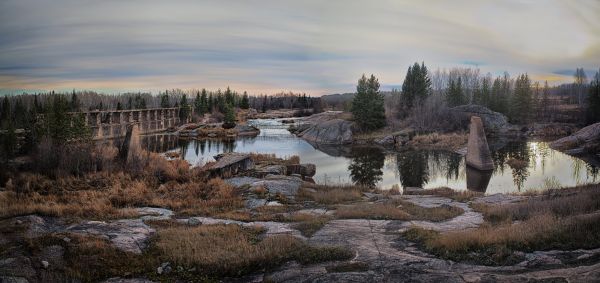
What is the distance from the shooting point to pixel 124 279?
28.9 ft

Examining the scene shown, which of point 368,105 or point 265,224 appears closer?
point 265,224

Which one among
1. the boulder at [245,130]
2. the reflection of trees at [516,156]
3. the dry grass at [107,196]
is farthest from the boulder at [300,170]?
the boulder at [245,130]

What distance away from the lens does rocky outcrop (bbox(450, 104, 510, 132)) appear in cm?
7944

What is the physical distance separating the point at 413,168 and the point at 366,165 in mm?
4845

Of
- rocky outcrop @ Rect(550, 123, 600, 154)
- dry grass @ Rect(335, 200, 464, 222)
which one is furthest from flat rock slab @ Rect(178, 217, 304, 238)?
rocky outcrop @ Rect(550, 123, 600, 154)

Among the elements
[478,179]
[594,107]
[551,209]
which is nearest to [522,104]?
[594,107]

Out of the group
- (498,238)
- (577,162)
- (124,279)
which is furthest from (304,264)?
(577,162)

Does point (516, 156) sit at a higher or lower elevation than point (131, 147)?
lower

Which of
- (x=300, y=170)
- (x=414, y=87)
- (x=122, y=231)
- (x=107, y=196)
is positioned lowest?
(x=300, y=170)

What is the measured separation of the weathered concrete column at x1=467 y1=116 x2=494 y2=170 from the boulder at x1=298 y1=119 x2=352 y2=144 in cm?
3022

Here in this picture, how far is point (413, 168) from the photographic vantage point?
134ft

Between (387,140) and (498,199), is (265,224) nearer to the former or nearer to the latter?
(498,199)

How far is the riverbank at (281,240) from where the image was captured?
859cm

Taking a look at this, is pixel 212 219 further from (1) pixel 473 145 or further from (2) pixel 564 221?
→ (1) pixel 473 145
